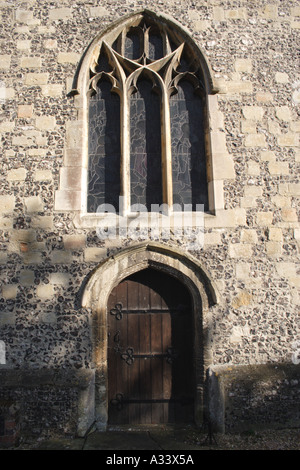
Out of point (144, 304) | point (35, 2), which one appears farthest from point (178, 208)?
point (35, 2)

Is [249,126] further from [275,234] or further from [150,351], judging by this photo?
[150,351]

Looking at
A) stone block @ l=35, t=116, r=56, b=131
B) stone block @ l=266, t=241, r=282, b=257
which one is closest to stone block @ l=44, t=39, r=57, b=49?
stone block @ l=35, t=116, r=56, b=131

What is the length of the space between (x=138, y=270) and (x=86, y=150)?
1.96 meters

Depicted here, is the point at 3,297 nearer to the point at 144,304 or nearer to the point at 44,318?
the point at 44,318

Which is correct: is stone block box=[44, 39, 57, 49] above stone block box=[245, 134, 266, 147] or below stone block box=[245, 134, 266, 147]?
above

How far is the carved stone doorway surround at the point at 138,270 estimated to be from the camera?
15.8 feet

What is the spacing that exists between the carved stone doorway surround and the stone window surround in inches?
23.9

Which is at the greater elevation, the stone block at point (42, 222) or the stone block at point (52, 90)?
the stone block at point (52, 90)

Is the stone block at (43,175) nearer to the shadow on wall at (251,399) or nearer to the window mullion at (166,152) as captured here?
the window mullion at (166,152)

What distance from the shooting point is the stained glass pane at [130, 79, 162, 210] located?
551 centimetres

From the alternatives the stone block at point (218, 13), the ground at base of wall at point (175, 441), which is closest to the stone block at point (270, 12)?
the stone block at point (218, 13)

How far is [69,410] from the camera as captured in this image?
15.0ft

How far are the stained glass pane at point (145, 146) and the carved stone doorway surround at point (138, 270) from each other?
0.83 meters

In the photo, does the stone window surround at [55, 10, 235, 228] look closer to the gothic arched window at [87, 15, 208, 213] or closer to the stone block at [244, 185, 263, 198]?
the gothic arched window at [87, 15, 208, 213]
